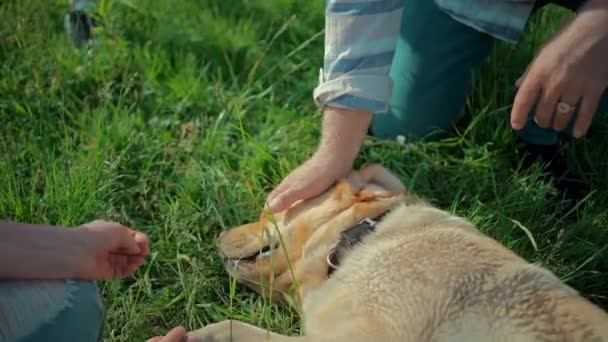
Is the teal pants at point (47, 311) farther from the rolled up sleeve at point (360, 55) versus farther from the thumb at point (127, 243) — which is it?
the rolled up sleeve at point (360, 55)

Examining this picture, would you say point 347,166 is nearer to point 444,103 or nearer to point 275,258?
point 275,258

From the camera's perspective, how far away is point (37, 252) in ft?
Answer: 6.44

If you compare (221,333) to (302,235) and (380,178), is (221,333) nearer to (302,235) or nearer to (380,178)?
(302,235)

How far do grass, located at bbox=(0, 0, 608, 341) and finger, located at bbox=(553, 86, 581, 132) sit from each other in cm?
45

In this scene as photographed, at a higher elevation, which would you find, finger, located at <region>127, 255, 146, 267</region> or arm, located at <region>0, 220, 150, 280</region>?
arm, located at <region>0, 220, 150, 280</region>

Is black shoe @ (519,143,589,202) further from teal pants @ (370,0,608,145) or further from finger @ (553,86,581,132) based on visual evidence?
finger @ (553,86,581,132)

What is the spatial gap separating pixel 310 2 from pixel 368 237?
175 centimetres

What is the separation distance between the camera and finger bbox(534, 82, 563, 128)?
2395mm

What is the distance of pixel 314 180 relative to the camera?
2.57 m

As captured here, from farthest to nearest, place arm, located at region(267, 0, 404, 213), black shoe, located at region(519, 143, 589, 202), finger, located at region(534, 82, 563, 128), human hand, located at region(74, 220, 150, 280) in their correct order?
black shoe, located at region(519, 143, 589, 202) < arm, located at region(267, 0, 404, 213) < finger, located at region(534, 82, 563, 128) < human hand, located at region(74, 220, 150, 280)

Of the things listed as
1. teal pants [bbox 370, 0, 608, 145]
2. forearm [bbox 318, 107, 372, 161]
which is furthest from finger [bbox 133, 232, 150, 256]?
teal pants [bbox 370, 0, 608, 145]

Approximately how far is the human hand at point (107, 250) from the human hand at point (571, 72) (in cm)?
117

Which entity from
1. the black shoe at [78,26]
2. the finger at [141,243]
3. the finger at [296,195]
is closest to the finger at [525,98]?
the finger at [296,195]

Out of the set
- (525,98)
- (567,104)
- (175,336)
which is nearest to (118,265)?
(175,336)
